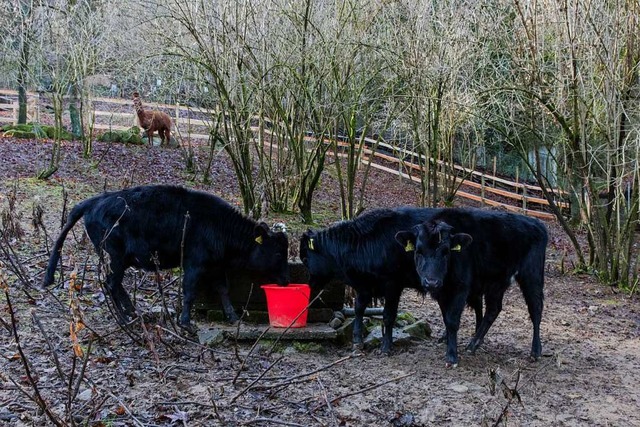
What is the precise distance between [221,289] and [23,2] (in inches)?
546

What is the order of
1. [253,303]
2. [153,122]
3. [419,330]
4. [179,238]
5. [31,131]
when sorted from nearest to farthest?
[179,238], [253,303], [419,330], [31,131], [153,122]

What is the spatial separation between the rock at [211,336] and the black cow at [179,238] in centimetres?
24

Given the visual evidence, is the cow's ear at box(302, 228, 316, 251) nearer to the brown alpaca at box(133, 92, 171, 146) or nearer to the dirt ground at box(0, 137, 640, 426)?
the dirt ground at box(0, 137, 640, 426)

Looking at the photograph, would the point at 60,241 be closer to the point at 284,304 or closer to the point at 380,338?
the point at 284,304

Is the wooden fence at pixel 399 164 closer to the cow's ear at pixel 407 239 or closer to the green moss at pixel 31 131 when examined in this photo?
the green moss at pixel 31 131

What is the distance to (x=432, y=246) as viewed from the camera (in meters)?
7.00

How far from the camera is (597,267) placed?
12969mm

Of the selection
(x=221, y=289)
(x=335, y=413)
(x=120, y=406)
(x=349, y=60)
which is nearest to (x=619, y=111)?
(x=349, y=60)

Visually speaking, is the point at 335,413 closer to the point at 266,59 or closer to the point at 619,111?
the point at 619,111

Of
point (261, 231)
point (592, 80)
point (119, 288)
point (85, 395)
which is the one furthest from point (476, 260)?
point (592, 80)

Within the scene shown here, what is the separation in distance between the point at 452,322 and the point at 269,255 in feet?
6.86

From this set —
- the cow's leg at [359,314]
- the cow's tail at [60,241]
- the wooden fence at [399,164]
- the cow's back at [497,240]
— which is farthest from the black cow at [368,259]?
the wooden fence at [399,164]

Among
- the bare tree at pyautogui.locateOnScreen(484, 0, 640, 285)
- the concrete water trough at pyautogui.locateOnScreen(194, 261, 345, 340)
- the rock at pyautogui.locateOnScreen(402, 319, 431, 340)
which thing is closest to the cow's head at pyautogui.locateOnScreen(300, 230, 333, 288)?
the concrete water trough at pyautogui.locateOnScreen(194, 261, 345, 340)

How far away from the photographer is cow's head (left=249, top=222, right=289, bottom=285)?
7.80 m
